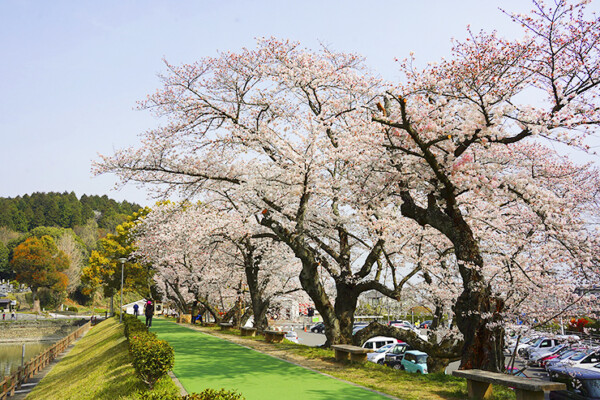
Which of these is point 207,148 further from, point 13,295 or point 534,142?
point 13,295

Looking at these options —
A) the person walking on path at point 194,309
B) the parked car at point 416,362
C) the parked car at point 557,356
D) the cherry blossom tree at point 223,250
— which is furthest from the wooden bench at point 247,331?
the person walking on path at point 194,309

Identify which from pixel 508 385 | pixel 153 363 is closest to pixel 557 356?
pixel 508 385

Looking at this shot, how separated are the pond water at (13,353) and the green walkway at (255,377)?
26856mm

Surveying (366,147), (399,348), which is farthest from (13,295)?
(366,147)

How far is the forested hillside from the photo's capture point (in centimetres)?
11656

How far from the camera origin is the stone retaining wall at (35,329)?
170 feet

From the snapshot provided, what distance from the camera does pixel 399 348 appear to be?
71.9 ft

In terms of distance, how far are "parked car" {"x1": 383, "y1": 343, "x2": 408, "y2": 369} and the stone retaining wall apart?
150ft

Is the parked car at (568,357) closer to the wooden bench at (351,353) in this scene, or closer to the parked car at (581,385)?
the parked car at (581,385)

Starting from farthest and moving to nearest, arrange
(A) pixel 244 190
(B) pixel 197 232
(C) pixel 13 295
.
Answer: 1. (C) pixel 13 295
2. (B) pixel 197 232
3. (A) pixel 244 190

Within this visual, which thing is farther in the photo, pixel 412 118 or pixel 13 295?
pixel 13 295

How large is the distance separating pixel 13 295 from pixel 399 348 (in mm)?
79798

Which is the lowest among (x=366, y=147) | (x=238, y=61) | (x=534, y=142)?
(x=366, y=147)

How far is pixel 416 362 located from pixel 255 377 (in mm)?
10718
